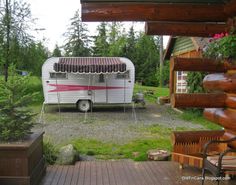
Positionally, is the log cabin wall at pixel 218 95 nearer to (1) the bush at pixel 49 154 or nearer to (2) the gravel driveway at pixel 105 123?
(1) the bush at pixel 49 154

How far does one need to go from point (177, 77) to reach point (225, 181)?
38.1ft

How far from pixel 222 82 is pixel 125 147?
3.09m

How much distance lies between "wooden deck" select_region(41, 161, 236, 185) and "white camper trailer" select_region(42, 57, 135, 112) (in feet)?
26.4

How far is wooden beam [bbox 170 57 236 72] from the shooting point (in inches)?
193

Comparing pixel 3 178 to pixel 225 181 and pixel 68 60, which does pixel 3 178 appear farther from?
pixel 68 60

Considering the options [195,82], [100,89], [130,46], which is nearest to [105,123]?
[100,89]

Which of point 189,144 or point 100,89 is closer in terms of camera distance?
point 189,144

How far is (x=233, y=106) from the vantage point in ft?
15.8

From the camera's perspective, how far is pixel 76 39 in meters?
41.6

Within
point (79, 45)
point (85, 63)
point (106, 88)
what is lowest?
point (106, 88)

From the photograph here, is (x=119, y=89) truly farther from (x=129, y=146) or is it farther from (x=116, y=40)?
(x=116, y=40)

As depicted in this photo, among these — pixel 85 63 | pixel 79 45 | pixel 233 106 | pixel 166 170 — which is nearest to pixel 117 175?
pixel 166 170

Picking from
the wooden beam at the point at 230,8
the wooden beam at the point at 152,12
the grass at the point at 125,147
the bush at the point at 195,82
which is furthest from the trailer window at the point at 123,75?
the wooden beam at the point at 230,8

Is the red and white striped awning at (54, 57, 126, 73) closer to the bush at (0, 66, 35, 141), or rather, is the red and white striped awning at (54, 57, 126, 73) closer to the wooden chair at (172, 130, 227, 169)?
the wooden chair at (172, 130, 227, 169)
